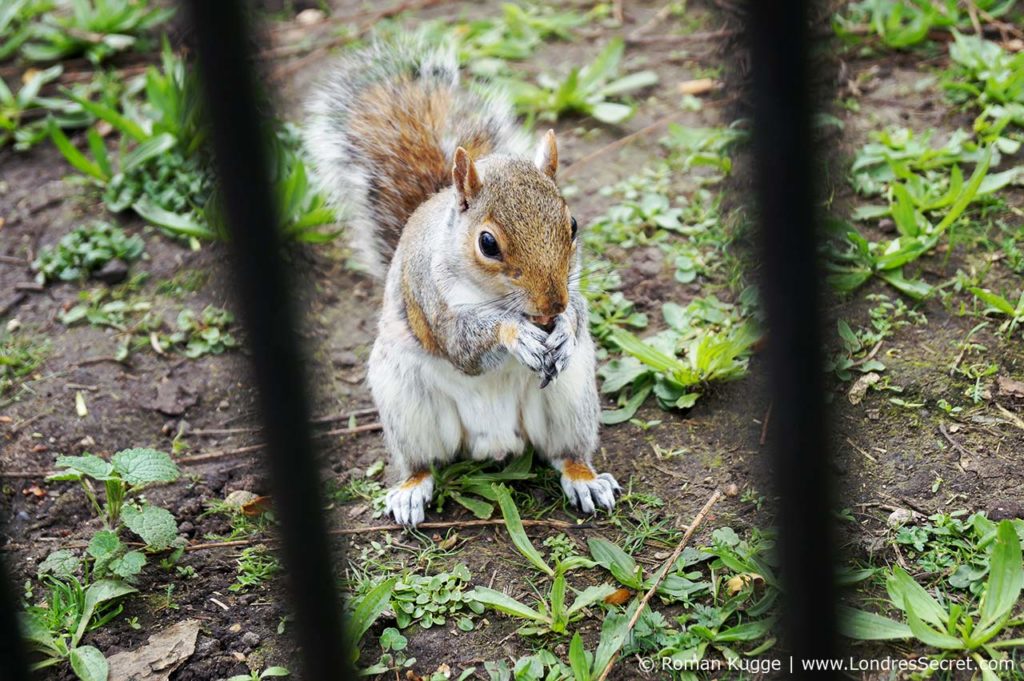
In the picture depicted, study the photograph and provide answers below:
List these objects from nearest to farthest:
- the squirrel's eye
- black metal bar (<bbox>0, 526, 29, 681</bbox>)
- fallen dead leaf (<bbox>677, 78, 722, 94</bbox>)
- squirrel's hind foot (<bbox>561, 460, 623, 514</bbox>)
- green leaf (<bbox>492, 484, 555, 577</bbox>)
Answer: black metal bar (<bbox>0, 526, 29, 681</bbox>), the squirrel's eye, green leaf (<bbox>492, 484, 555, 577</bbox>), squirrel's hind foot (<bbox>561, 460, 623, 514</bbox>), fallen dead leaf (<bbox>677, 78, 722, 94</bbox>)

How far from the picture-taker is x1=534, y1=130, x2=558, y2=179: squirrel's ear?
213 cm

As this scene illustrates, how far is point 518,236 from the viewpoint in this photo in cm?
194

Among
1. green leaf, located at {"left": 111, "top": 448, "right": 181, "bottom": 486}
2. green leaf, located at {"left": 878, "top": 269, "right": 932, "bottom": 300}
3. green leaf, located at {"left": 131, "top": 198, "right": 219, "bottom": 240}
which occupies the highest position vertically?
green leaf, located at {"left": 131, "top": 198, "right": 219, "bottom": 240}

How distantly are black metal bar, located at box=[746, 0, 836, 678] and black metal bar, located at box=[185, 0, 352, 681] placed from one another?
→ 0.35 meters

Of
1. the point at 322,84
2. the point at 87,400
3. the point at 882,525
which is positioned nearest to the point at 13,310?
the point at 87,400

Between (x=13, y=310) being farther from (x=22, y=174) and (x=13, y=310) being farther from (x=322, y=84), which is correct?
(x=322, y=84)

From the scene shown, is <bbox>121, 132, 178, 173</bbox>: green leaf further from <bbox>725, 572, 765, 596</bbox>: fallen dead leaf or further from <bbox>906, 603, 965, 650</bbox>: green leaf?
<bbox>906, 603, 965, 650</bbox>: green leaf

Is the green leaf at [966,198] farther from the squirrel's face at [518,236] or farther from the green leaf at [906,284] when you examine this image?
the squirrel's face at [518,236]

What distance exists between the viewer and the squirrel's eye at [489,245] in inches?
77.5

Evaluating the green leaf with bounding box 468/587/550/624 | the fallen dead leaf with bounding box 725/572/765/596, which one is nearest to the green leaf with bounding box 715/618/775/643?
the fallen dead leaf with bounding box 725/572/765/596

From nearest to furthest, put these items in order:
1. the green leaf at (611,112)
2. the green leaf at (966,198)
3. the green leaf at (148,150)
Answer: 1. the green leaf at (966,198)
2. the green leaf at (148,150)
3. the green leaf at (611,112)

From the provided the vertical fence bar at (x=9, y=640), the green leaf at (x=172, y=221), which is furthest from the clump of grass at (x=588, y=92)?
the vertical fence bar at (x=9, y=640)

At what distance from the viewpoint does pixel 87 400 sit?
269 cm

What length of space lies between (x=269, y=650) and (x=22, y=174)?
2203 millimetres
